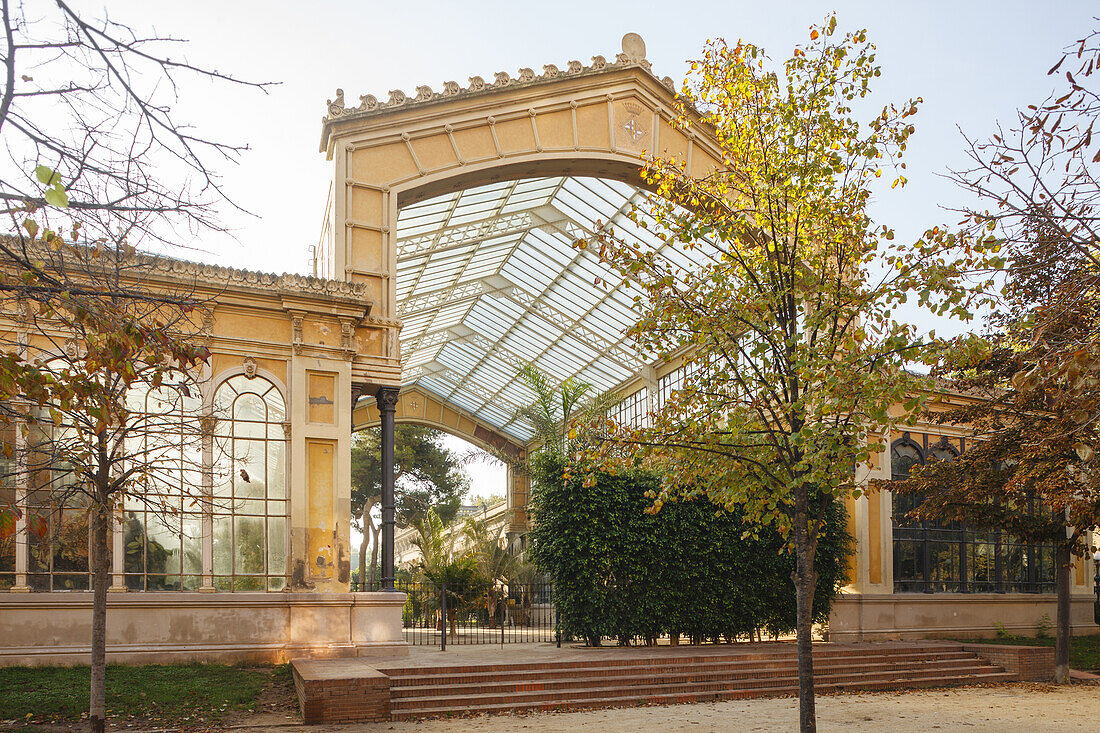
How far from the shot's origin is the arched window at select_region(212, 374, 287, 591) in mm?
16547

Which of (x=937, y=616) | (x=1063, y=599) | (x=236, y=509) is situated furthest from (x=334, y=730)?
(x=937, y=616)

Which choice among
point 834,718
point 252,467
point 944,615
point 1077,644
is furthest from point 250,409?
point 1077,644

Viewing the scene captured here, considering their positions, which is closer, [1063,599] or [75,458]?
[75,458]

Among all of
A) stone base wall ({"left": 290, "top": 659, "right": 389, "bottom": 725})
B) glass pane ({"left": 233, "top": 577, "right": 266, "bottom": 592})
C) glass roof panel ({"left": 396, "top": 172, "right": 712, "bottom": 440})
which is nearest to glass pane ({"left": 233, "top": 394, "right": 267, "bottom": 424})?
glass pane ({"left": 233, "top": 577, "right": 266, "bottom": 592})

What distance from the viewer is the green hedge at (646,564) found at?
66.4 feet

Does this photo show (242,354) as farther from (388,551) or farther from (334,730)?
(334,730)

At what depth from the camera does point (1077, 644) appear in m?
22.9

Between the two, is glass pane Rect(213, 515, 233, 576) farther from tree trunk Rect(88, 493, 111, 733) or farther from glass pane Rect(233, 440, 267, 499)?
tree trunk Rect(88, 493, 111, 733)

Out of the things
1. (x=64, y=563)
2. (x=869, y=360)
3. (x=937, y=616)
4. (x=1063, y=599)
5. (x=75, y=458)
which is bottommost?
(x=937, y=616)

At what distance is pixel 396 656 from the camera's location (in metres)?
16.8

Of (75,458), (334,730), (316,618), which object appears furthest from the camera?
(316,618)

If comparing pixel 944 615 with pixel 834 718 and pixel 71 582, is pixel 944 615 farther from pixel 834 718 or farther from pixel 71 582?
pixel 71 582

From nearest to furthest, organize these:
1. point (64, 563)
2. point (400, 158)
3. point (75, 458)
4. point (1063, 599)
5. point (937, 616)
A: 1. point (75, 458)
2. point (64, 563)
3. point (1063, 599)
4. point (400, 158)
5. point (937, 616)

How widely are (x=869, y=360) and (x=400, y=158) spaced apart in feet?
42.1
